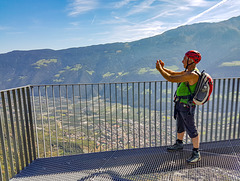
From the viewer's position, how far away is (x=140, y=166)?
2660 millimetres

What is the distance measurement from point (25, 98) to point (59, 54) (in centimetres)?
15526

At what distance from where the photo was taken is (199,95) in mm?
2350

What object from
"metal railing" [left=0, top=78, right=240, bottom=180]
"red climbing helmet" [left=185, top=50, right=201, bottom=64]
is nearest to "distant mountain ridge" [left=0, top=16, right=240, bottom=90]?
"metal railing" [left=0, top=78, right=240, bottom=180]

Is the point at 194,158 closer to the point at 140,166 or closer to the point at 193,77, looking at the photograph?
the point at 140,166

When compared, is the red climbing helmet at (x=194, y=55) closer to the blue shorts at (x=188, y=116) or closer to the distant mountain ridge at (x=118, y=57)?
the blue shorts at (x=188, y=116)

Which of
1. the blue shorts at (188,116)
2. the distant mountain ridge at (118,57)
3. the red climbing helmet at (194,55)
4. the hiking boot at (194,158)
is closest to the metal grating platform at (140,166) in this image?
the hiking boot at (194,158)

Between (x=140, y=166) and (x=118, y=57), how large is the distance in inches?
6074

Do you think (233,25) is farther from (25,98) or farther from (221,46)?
(25,98)

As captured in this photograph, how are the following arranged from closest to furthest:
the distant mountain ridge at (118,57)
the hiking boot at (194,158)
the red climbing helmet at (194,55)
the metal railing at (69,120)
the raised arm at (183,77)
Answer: the raised arm at (183,77), the red climbing helmet at (194,55), the metal railing at (69,120), the hiking boot at (194,158), the distant mountain ridge at (118,57)

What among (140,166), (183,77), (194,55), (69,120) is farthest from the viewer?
(69,120)

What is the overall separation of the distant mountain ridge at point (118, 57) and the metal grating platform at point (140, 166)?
122m

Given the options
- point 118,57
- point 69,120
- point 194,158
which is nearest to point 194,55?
point 194,158

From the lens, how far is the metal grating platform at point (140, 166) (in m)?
2.38

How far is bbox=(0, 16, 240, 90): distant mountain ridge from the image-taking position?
134m
